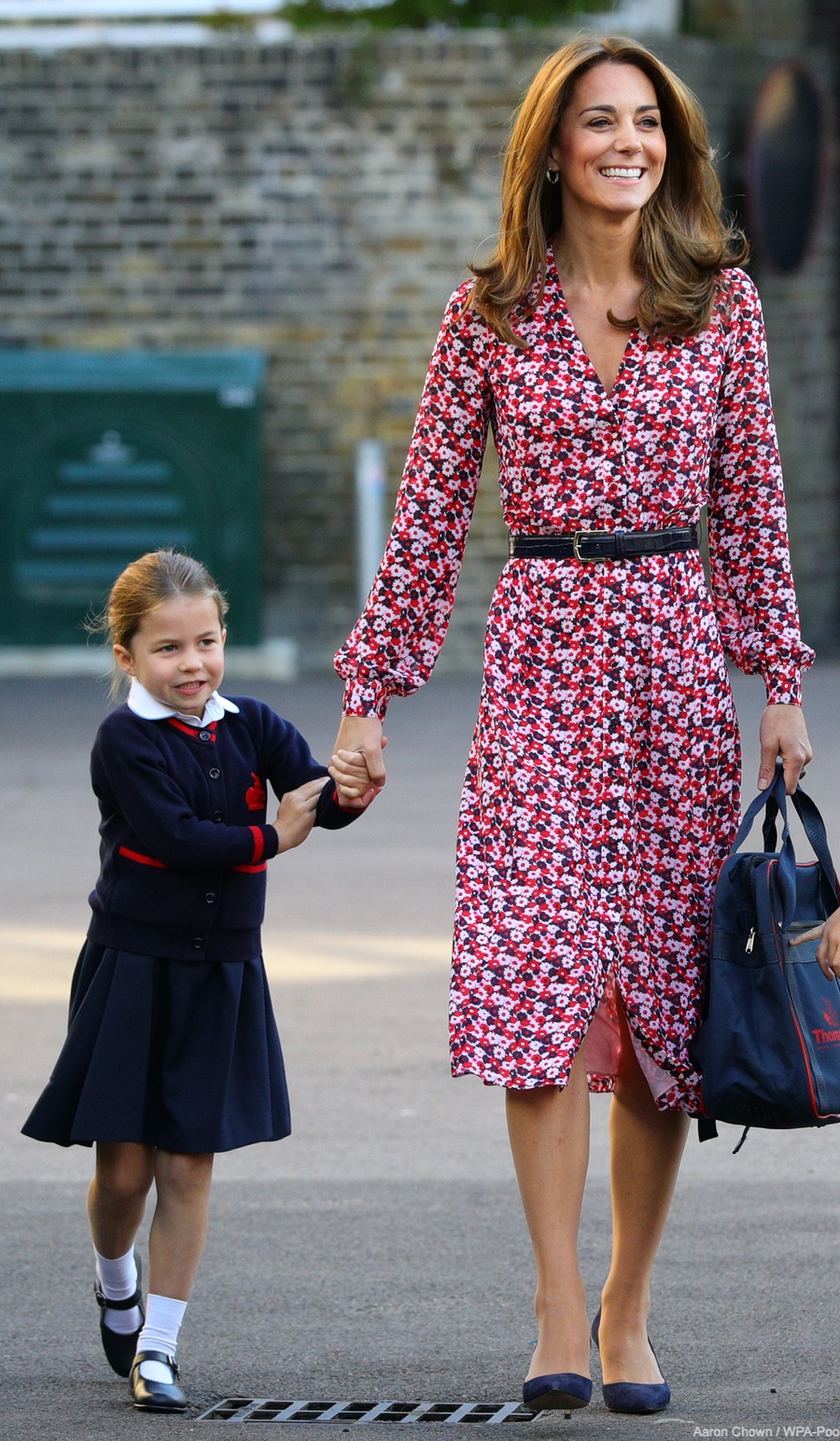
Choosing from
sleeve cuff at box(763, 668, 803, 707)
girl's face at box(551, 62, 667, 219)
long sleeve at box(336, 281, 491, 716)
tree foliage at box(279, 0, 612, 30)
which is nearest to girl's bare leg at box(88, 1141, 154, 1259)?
long sleeve at box(336, 281, 491, 716)

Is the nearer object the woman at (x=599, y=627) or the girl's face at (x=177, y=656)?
the woman at (x=599, y=627)

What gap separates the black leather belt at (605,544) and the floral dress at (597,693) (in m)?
0.01

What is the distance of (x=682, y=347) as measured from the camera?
133 inches

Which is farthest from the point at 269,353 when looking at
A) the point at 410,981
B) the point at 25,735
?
the point at 410,981

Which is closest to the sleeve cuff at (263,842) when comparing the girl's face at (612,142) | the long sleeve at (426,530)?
the long sleeve at (426,530)

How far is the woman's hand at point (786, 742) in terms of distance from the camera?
11.2 ft

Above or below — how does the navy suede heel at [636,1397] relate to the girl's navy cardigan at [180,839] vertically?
below

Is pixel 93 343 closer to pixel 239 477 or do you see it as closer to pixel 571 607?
pixel 239 477

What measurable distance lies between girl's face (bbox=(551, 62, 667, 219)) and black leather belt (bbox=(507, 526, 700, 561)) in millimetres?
499

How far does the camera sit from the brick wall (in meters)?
14.8

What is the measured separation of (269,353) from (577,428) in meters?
11.9

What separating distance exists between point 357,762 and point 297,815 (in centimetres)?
13

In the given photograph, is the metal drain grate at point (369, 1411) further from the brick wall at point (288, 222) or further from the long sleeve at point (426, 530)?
the brick wall at point (288, 222)

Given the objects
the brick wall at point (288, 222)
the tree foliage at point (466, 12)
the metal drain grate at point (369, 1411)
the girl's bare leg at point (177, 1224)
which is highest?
the tree foliage at point (466, 12)
